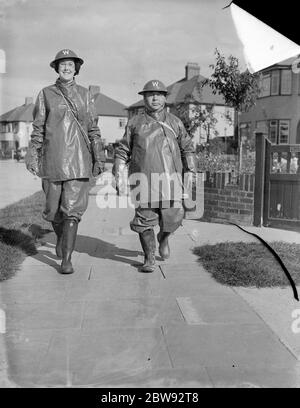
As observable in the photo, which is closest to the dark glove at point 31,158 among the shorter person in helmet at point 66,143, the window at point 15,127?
the shorter person in helmet at point 66,143

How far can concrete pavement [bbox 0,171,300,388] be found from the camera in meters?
2.49

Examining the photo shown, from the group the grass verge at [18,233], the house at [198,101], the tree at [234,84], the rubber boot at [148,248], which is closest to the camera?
the house at [198,101]

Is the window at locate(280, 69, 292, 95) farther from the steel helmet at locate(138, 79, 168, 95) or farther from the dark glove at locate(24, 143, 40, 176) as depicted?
the dark glove at locate(24, 143, 40, 176)

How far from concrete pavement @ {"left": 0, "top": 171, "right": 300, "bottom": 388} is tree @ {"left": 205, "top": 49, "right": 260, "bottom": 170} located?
6.95ft

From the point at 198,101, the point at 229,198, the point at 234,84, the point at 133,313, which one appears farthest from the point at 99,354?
the point at 229,198

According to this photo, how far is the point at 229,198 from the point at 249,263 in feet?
9.37

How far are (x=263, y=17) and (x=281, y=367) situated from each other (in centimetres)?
248

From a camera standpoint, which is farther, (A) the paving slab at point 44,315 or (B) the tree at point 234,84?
(B) the tree at point 234,84

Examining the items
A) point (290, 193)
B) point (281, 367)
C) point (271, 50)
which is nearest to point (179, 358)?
point (281, 367)

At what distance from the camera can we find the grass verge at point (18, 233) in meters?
4.83

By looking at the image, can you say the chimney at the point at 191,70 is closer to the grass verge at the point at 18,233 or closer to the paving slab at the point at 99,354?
the paving slab at the point at 99,354

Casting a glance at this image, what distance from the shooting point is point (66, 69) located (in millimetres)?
4148

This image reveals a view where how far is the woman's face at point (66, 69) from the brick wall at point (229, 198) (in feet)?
12.0
